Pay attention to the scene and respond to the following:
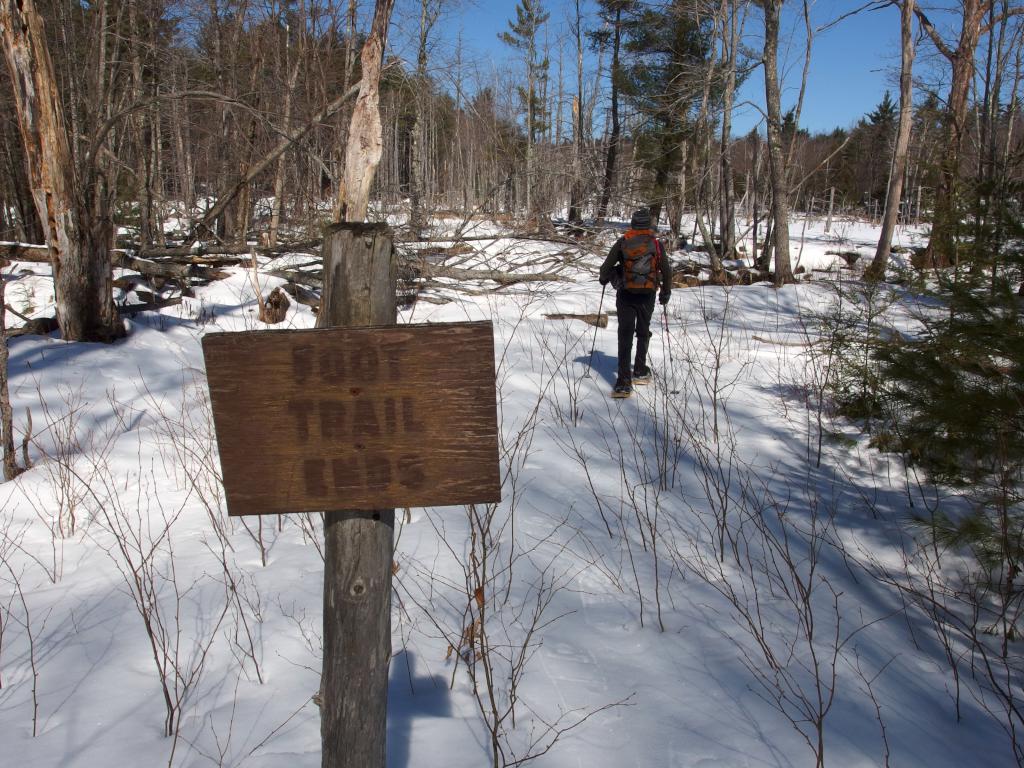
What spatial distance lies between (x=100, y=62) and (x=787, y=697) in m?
9.49

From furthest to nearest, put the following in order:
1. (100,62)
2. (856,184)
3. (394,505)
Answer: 1. (856,184)
2. (100,62)
3. (394,505)

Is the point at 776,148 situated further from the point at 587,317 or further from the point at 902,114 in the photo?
the point at 587,317

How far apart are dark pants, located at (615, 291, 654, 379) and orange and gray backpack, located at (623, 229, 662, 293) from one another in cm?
9

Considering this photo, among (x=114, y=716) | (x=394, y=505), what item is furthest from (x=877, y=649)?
(x=114, y=716)

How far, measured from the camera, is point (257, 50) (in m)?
11.5

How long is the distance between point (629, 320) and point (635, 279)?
0.38 m

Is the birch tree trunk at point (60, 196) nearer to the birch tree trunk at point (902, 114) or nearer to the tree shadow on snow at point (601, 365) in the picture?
the tree shadow on snow at point (601, 365)

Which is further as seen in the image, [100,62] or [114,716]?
[100,62]

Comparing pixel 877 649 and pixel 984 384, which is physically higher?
pixel 984 384

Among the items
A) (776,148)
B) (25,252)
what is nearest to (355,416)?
(25,252)

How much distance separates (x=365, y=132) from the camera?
6.41 m

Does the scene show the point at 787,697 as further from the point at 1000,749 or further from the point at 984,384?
the point at 984,384

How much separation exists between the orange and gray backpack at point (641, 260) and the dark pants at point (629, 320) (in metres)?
0.09

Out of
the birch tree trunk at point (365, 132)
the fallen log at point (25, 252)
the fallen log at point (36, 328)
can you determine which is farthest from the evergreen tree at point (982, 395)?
the fallen log at point (25, 252)
